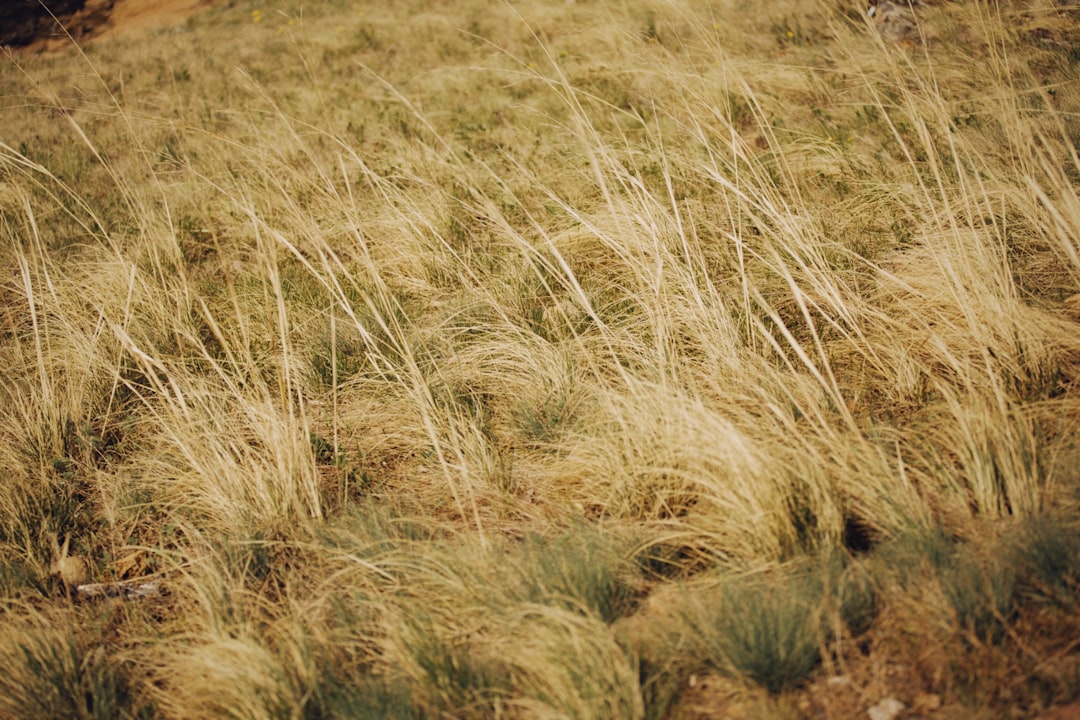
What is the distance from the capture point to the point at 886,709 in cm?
141

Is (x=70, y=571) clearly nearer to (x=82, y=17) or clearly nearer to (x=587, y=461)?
(x=587, y=461)

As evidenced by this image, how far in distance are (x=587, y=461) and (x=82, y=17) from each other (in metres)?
12.7

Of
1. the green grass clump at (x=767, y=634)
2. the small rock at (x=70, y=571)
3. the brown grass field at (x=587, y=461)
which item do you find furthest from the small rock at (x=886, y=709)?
the small rock at (x=70, y=571)

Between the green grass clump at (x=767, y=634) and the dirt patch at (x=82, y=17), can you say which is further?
the dirt patch at (x=82, y=17)

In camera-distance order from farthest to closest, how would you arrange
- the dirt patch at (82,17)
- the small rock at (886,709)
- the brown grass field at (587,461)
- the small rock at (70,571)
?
1. the dirt patch at (82,17)
2. the small rock at (70,571)
3. the brown grass field at (587,461)
4. the small rock at (886,709)

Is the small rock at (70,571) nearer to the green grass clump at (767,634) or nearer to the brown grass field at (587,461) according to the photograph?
the brown grass field at (587,461)

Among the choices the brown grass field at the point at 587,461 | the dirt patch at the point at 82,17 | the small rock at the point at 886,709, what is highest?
the dirt patch at the point at 82,17

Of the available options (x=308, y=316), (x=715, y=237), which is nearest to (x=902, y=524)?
(x=715, y=237)

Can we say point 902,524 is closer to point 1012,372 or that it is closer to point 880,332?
point 1012,372

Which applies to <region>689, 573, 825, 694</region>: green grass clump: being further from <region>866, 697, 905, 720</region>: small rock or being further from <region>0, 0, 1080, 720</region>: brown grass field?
<region>866, 697, 905, 720</region>: small rock

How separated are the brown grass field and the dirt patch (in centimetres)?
852

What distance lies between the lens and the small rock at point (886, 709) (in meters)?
1.40

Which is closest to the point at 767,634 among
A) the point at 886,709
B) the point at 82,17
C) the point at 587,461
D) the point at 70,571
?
the point at 886,709

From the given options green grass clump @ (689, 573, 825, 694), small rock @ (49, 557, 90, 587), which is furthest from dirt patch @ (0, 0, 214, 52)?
green grass clump @ (689, 573, 825, 694)
